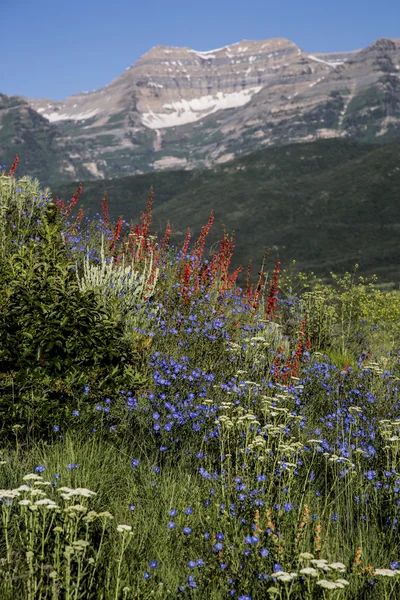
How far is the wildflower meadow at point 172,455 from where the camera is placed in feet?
10.4

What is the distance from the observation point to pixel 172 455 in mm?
4840

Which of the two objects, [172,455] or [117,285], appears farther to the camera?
[117,285]

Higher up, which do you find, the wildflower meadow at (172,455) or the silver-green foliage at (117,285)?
the silver-green foliage at (117,285)

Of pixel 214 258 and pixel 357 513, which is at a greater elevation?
pixel 214 258

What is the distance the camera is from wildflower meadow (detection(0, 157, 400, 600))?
10.4ft

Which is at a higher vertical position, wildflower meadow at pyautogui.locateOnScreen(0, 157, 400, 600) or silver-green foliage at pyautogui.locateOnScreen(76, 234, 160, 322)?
silver-green foliage at pyautogui.locateOnScreen(76, 234, 160, 322)

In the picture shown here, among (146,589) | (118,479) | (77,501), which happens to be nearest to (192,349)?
(118,479)

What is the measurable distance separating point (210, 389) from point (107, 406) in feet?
4.17

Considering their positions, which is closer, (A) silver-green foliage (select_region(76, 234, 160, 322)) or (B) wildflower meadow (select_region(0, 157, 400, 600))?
(B) wildflower meadow (select_region(0, 157, 400, 600))

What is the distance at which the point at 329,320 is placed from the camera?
35.4 ft

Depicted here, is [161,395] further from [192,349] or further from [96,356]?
[192,349]

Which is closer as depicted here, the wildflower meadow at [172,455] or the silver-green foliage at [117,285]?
the wildflower meadow at [172,455]

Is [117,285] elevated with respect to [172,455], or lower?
elevated

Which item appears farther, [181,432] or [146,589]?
[181,432]
